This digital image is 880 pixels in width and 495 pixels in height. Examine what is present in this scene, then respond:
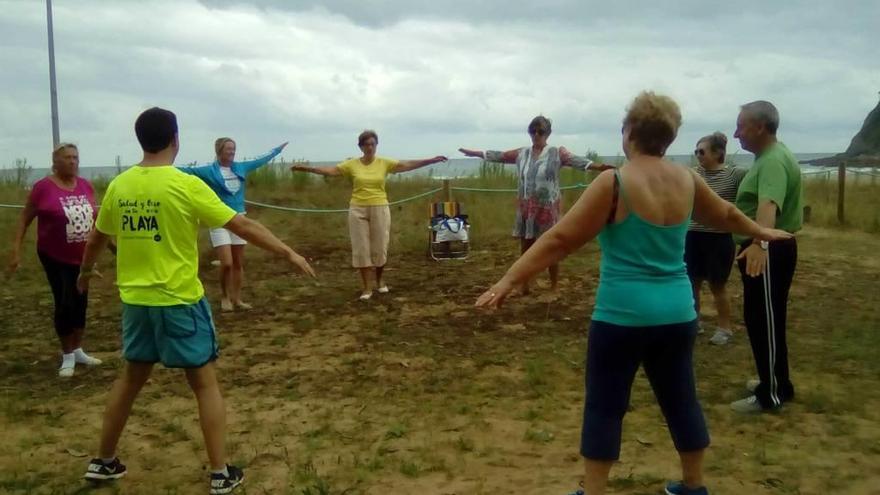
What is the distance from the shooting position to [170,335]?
3766 millimetres

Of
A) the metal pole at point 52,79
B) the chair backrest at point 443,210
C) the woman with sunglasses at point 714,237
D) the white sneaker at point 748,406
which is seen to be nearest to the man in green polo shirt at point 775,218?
the white sneaker at point 748,406

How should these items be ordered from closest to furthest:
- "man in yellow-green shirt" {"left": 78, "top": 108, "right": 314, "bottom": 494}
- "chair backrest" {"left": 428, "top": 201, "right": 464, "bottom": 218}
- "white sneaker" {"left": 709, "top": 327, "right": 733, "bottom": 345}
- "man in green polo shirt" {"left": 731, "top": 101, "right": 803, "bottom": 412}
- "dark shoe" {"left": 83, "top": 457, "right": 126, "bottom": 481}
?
"man in yellow-green shirt" {"left": 78, "top": 108, "right": 314, "bottom": 494} < "dark shoe" {"left": 83, "top": 457, "right": 126, "bottom": 481} < "man in green polo shirt" {"left": 731, "top": 101, "right": 803, "bottom": 412} < "white sneaker" {"left": 709, "top": 327, "right": 733, "bottom": 345} < "chair backrest" {"left": 428, "top": 201, "right": 464, "bottom": 218}

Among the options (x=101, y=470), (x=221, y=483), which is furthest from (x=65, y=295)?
(x=221, y=483)

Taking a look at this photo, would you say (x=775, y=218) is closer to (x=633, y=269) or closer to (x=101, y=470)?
(x=633, y=269)

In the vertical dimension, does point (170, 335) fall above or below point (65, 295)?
above

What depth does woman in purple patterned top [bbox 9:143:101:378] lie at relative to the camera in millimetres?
5832

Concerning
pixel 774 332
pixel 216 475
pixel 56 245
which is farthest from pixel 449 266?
pixel 216 475

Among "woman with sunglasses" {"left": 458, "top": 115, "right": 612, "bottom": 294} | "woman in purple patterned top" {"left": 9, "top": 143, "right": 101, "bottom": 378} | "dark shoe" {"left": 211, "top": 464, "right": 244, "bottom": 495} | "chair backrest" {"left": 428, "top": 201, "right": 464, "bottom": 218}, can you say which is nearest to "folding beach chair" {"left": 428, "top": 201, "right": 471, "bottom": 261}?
"chair backrest" {"left": 428, "top": 201, "right": 464, "bottom": 218}

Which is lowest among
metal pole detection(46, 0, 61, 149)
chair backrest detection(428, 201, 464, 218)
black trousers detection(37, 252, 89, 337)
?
black trousers detection(37, 252, 89, 337)

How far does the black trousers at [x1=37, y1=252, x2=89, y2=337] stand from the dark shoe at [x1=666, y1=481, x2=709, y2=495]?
408 centimetres

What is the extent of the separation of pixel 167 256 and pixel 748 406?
328 centimetres

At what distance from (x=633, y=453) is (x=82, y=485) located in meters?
2.69

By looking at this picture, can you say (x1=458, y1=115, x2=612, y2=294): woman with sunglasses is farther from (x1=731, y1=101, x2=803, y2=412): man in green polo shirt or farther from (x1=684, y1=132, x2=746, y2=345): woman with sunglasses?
(x1=731, y1=101, x2=803, y2=412): man in green polo shirt

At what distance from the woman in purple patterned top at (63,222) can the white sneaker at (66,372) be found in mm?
329
